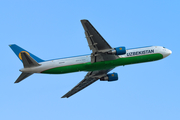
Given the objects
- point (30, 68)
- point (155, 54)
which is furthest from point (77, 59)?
point (155, 54)

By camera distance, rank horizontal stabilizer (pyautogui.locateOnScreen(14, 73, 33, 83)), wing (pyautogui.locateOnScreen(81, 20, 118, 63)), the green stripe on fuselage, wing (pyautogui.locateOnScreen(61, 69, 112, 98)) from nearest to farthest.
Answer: wing (pyautogui.locateOnScreen(81, 20, 118, 63))
horizontal stabilizer (pyautogui.locateOnScreen(14, 73, 33, 83))
the green stripe on fuselage
wing (pyautogui.locateOnScreen(61, 69, 112, 98))

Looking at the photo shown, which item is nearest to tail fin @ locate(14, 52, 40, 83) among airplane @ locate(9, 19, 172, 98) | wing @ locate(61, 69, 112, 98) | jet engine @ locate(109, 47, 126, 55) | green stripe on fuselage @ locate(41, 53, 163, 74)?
airplane @ locate(9, 19, 172, 98)

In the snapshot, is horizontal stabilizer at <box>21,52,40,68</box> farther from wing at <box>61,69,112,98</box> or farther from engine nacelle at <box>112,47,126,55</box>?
engine nacelle at <box>112,47,126,55</box>

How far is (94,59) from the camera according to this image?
5231cm

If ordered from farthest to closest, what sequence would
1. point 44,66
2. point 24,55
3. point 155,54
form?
1. point 155,54
2. point 44,66
3. point 24,55

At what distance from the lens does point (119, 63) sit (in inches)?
2137

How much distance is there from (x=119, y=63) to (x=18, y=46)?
19998 mm

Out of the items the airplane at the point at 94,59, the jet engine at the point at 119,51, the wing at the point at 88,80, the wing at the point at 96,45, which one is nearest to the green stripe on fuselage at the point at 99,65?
the airplane at the point at 94,59

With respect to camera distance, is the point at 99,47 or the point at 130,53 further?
the point at 130,53

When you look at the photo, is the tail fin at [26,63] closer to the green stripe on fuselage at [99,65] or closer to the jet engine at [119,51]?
the green stripe on fuselage at [99,65]

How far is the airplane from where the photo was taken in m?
49.2

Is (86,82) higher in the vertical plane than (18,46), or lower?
lower

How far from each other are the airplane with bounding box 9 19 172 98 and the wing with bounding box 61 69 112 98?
2.63 ft

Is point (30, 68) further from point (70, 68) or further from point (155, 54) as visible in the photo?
point (155, 54)
